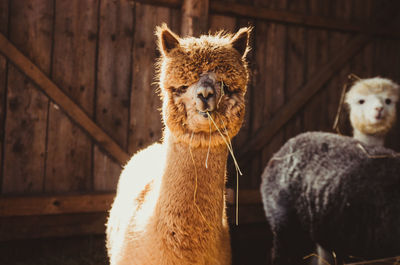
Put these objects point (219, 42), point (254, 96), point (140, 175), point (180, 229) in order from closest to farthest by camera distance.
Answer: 1. point (180, 229)
2. point (219, 42)
3. point (140, 175)
4. point (254, 96)

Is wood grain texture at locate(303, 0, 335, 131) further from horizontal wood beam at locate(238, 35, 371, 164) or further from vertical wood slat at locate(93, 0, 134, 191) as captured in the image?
vertical wood slat at locate(93, 0, 134, 191)

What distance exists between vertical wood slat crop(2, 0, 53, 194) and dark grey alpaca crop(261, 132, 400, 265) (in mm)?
2382

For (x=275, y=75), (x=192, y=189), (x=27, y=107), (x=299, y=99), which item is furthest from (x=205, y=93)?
(x=299, y=99)

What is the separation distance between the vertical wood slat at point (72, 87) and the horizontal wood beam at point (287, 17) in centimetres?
73

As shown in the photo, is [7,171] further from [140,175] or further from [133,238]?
[133,238]

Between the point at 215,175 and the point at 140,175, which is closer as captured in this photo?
the point at 215,175

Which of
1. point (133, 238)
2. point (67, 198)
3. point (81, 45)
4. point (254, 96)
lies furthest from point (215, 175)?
point (254, 96)

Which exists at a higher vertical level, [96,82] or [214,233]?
[96,82]

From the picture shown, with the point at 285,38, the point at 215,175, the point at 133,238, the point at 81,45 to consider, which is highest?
the point at 285,38

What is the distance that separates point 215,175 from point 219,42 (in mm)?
637

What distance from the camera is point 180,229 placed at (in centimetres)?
152

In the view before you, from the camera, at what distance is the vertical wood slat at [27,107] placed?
134 inches

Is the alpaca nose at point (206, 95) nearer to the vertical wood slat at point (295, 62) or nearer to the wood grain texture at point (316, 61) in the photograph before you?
the vertical wood slat at point (295, 62)

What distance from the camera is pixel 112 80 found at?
383 cm
